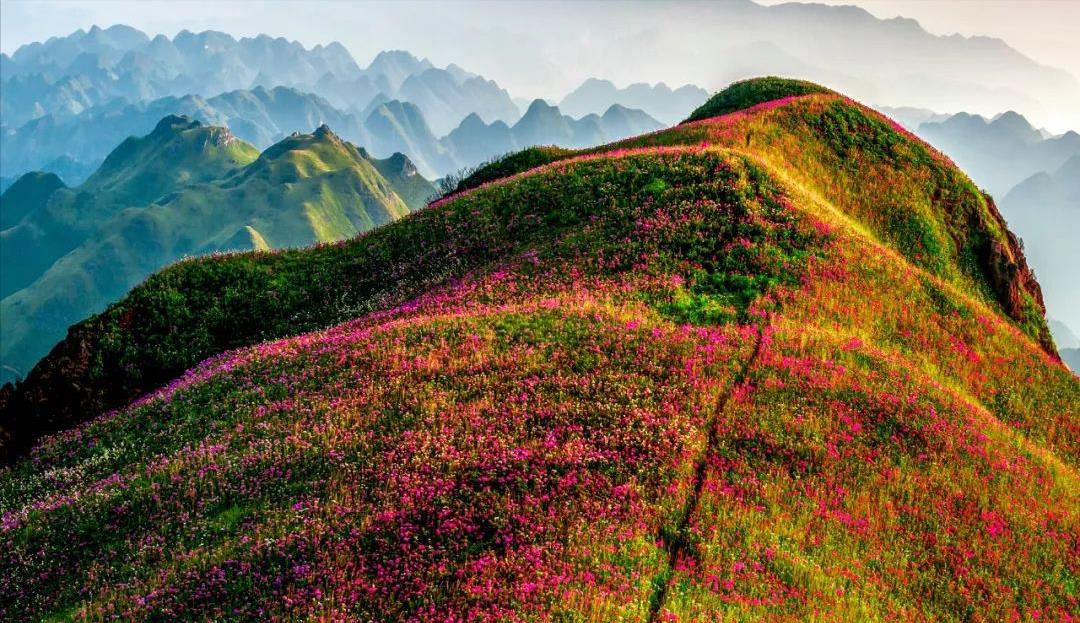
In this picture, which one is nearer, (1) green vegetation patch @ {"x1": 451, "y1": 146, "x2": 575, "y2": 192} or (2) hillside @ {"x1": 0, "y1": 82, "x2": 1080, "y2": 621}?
(2) hillside @ {"x1": 0, "y1": 82, "x2": 1080, "y2": 621}

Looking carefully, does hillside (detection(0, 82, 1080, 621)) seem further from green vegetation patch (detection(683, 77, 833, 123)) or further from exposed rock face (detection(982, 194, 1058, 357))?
green vegetation patch (detection(683, 77, 833, 123))

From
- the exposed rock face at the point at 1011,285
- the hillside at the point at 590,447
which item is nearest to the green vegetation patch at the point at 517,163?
the hillside at the point at 590,447

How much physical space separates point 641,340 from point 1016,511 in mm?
8896

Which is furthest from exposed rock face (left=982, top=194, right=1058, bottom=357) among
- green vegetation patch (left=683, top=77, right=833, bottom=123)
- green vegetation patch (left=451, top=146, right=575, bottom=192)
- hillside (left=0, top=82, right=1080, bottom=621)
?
green vegetation patch (left=451, top=146, right=575, bottom=192)

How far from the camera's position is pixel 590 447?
12.1m

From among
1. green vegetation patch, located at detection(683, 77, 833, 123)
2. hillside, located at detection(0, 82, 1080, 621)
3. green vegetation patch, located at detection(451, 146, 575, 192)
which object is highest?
green vegetation patch, located at detection(683, 77, 833, 123)

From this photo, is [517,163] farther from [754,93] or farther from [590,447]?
[590,447]

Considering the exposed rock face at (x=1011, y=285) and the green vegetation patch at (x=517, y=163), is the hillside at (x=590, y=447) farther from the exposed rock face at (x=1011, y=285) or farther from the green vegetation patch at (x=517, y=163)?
the green vegetation patch at (x=517, y=163)

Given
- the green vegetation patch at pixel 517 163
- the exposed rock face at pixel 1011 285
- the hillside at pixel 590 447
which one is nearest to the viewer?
the hillside at pixel 590 447

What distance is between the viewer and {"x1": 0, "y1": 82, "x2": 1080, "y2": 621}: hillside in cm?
950

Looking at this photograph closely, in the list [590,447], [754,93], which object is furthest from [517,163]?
[590,447]

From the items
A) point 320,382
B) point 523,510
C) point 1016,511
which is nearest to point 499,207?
point 320,382

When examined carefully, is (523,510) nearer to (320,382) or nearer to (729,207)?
(320,382)

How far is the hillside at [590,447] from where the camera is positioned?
950 cm
